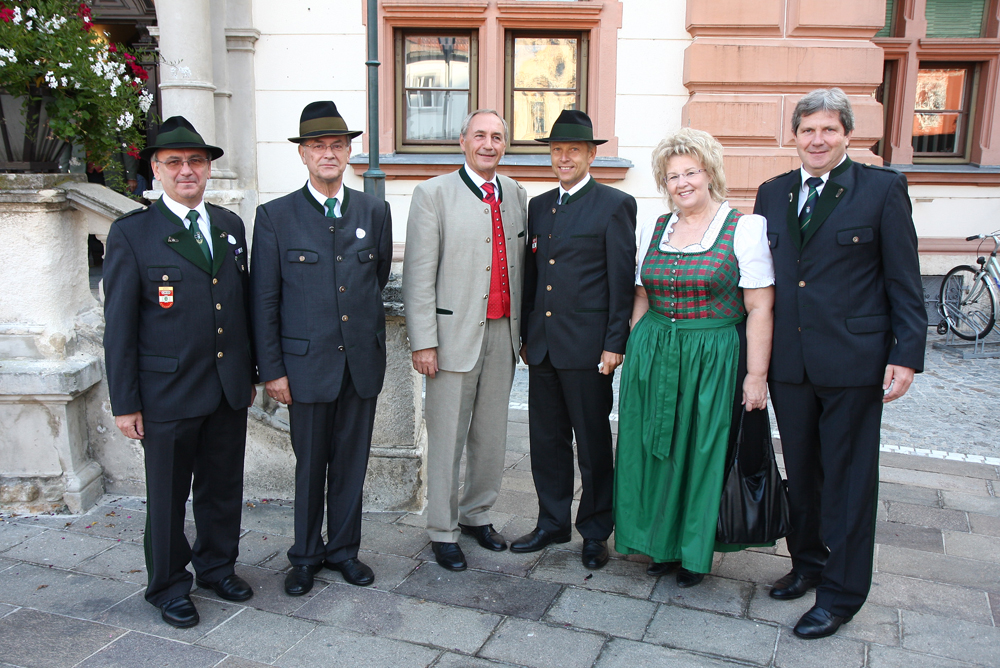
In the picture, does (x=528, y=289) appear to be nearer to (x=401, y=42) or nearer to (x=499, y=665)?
(x=499, y=665)

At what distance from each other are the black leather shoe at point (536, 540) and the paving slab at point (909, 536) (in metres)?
1.55

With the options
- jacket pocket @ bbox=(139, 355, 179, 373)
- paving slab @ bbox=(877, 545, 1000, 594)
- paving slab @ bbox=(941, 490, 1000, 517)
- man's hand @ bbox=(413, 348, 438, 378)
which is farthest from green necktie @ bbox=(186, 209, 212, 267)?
paving slab @ bbox=(941, 490, 1000, 517)

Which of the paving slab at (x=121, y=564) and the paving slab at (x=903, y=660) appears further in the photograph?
the paving slab at (x=121, y=564)

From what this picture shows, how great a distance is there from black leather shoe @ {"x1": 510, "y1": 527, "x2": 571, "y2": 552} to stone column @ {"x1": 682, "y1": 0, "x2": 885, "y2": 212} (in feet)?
14.1

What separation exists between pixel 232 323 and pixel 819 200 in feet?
7.60

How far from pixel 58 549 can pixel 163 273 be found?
1614mm

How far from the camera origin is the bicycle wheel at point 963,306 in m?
7.79

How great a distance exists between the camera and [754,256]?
122 inches

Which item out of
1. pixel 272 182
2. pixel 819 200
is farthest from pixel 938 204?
pixel 272 182

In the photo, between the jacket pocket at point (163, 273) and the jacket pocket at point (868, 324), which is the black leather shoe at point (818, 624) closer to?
the jacket pocket at point (868, 324)

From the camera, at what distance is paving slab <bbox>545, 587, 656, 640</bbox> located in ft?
9.98

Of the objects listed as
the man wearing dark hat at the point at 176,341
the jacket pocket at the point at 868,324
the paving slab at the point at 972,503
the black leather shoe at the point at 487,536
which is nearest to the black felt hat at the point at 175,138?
the man wearing dark hat at the point at 176,341

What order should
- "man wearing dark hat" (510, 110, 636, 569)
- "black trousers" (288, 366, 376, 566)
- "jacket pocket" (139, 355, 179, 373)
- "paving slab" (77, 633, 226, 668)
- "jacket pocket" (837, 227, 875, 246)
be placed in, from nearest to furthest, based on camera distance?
"paving slab" (77, 633, 226, 668) < "jacket pocket" (837, 227, 875, 246) < "jacket pocket" (139, 355, 179, 373) < "black trousers" (288, 366, 376, 566) < "man wearing dark hat" (510, 110, 636, 569)

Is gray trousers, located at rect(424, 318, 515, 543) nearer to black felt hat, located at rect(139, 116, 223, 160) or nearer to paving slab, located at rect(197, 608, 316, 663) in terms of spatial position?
paving slab, located at rect(197, 608, 316, 663)
